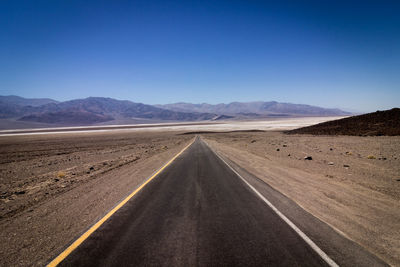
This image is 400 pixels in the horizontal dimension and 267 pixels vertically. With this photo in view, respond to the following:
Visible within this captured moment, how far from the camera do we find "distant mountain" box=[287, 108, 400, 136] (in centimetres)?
3103

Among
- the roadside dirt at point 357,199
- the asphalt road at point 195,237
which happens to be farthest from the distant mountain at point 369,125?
the asphalt road at point 195,237

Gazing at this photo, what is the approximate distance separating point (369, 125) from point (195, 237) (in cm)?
Result: 4158

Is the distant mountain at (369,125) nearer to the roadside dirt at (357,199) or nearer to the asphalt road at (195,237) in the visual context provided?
the roadside dirt at (357,199)

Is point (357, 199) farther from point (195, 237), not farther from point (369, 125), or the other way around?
point (369, 125)

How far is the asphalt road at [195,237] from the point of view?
3571 millimetres

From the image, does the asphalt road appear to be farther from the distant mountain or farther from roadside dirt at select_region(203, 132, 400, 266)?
the distant mountain

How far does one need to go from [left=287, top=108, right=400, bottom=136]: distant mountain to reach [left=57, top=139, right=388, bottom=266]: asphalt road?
1314 inches

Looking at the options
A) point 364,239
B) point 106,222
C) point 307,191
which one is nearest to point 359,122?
point 307,191

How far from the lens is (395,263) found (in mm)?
3566

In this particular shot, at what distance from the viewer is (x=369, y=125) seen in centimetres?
3506

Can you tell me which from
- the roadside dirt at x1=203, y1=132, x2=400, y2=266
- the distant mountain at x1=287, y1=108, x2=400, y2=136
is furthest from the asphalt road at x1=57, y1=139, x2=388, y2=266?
the distant mountain at x1=287, y1=108, x2=400, y2=136

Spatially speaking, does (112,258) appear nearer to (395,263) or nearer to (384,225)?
(395,263)

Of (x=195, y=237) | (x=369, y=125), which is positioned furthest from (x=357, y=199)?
(x=369, y=125)

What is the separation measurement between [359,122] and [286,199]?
40680 millimetres
